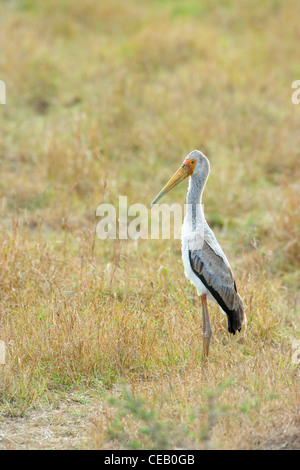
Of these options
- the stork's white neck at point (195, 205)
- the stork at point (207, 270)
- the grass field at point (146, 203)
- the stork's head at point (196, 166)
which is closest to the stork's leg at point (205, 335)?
the stork at point (207, 270)

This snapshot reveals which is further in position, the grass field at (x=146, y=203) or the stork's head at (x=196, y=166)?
the stork's head at (x=196, y=166)

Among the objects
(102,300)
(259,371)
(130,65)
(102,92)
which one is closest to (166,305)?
(102,300)

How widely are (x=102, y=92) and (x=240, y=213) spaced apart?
3.27 meters

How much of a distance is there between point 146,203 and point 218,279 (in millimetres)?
2991

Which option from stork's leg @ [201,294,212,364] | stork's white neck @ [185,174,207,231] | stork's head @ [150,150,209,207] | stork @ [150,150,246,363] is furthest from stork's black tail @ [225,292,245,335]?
stork's head @ [150,150,209,207]

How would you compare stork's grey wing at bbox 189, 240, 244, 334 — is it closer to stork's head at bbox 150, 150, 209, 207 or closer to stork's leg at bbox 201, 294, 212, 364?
stork's leg at bbox 201, 294, 212, 364

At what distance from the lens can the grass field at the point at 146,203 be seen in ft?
12.6

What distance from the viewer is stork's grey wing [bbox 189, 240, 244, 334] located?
4.41 meters

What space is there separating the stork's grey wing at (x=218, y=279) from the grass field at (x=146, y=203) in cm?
26

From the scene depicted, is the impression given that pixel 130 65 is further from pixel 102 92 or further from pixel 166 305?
pixel 166 305

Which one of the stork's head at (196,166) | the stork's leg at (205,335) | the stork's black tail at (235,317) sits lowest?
the stork's leg at (205,335)

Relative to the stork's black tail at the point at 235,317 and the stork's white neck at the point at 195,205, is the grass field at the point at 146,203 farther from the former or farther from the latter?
the stork's white neck at the point at 195,205

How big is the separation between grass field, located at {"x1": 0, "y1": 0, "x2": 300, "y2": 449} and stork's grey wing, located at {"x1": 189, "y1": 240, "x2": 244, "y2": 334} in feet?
0.86

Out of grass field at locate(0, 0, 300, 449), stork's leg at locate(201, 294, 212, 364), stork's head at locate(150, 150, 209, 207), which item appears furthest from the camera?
stork's head at locate(150, 150, 209, 207)
